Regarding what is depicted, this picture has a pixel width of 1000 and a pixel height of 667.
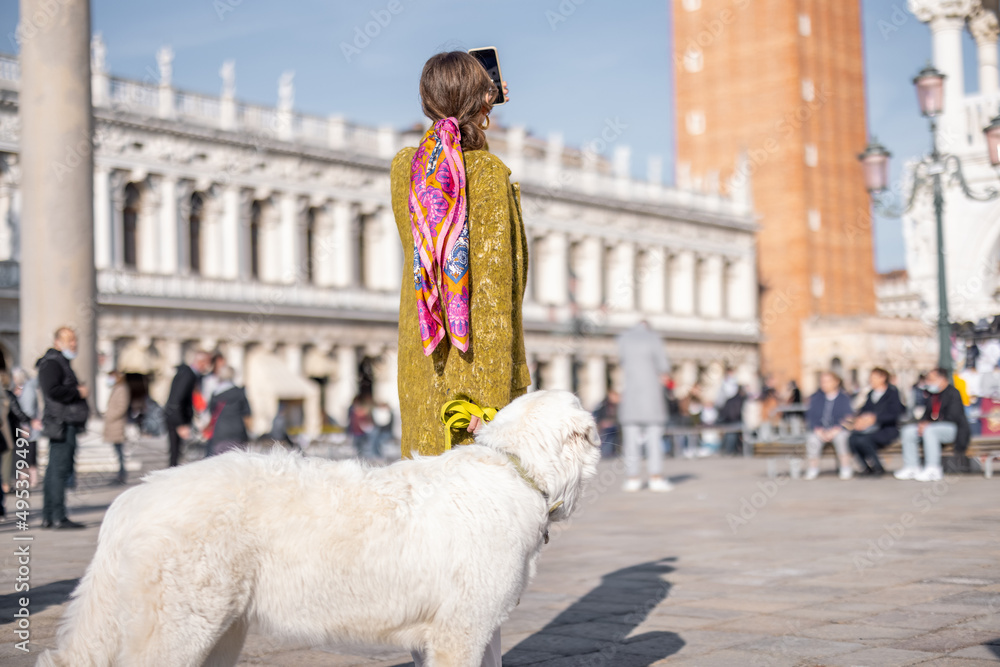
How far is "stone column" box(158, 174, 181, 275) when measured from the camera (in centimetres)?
3186

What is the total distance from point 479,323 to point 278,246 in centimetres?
3262

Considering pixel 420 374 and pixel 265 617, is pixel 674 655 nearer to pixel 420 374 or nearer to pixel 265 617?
pixel 420 374

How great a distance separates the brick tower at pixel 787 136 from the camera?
52.0 metres

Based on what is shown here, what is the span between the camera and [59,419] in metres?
9.03

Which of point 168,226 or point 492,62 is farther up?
point 168,226

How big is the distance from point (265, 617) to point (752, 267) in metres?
50.9

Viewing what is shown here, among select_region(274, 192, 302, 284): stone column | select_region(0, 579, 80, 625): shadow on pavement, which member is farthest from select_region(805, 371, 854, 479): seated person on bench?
select_region(274, 192, 302, 284): stone column

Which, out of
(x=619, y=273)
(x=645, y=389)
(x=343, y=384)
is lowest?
(x=645, y=389)

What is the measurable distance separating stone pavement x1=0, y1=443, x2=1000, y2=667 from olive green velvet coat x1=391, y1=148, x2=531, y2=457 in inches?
29.1

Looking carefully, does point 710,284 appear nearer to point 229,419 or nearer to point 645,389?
point 645,389

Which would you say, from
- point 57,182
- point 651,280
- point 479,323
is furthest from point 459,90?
point 651,280

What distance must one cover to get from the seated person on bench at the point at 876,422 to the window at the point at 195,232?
23.8 metres

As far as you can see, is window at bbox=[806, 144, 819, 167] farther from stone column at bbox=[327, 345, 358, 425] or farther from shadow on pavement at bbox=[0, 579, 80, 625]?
shadow on pavement at bbox=[0, 579, 80, 625]

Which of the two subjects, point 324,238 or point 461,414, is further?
point 324,238
